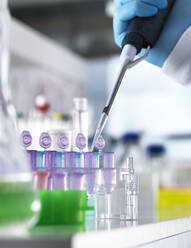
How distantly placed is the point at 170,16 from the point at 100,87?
129 inches

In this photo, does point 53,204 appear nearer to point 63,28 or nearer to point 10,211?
point 10,211

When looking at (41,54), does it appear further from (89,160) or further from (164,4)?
(89,160)

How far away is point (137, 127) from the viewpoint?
14.5 ft

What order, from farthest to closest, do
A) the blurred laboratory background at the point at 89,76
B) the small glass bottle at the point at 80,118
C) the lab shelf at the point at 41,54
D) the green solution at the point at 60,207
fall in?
the blurred laboratory background at the point at 89,76
the lab shelf at the point at 41,54
the small glass bottle at the point at 80,118
the green solution at the point at 60,207

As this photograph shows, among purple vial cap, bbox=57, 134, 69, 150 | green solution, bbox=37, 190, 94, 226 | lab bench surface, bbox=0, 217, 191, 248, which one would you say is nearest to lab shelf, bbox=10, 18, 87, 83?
purple vial cap, bbox=57, 134, 69, 150

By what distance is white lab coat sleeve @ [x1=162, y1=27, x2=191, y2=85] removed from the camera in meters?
1.38

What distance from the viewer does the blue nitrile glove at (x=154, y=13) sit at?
3.61 ft

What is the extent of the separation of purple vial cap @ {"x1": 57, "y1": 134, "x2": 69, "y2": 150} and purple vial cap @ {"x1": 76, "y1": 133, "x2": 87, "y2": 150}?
0.08 ft

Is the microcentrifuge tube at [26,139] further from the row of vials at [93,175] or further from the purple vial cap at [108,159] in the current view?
the purple vial cap at [108,159]

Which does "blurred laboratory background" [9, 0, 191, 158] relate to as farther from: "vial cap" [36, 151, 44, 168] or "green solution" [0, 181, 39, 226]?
"green solution" [0, 181, 39, 226]

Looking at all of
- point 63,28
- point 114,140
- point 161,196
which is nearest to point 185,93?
point 114,140

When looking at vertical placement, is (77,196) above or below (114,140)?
below

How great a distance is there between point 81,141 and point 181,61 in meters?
0.68

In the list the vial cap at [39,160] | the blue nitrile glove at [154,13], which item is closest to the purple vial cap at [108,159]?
the vial cap at [39,160]
